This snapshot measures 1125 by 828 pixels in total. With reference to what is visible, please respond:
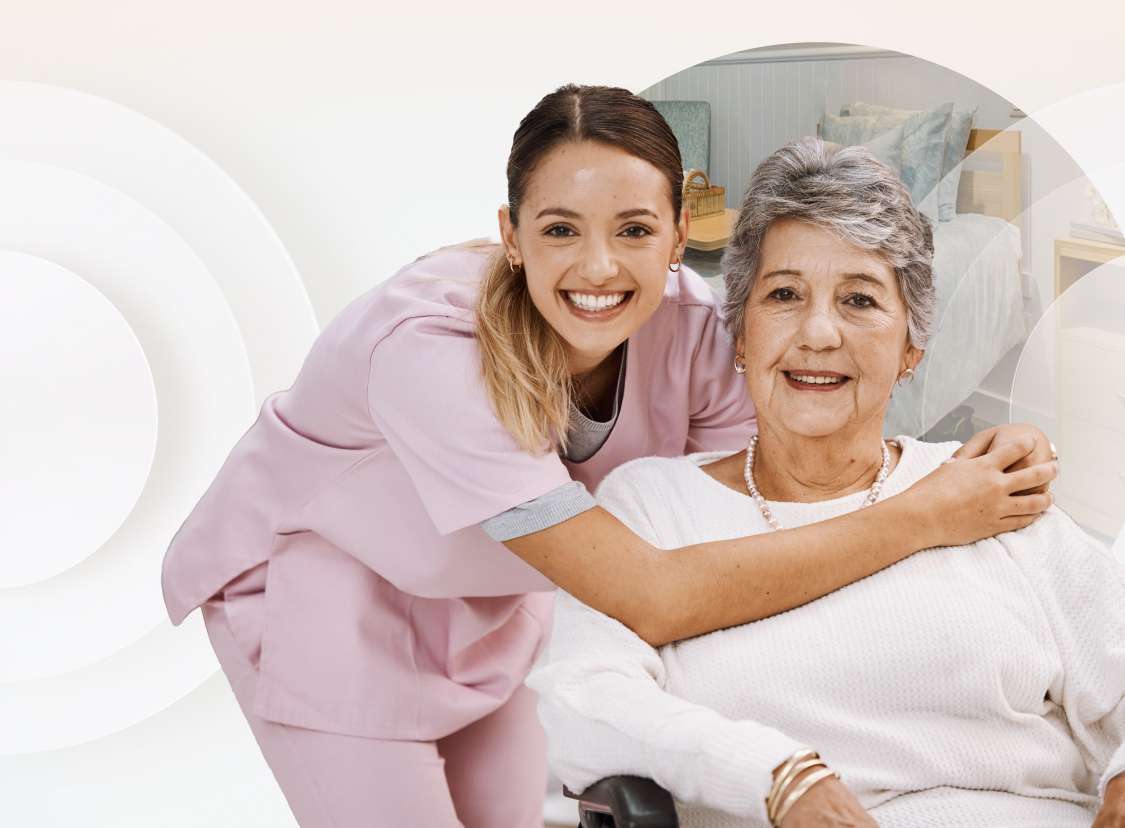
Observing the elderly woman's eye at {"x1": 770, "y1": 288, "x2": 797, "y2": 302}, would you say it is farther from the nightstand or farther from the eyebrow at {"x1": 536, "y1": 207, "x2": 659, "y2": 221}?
the nightstand

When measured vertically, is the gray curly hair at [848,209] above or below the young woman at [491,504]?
above

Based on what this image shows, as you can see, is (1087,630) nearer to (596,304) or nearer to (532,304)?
(596,304)

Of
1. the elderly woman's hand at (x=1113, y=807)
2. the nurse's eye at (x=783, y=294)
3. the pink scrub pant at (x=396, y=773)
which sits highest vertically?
the nurse's eye at (x=783, y=294)

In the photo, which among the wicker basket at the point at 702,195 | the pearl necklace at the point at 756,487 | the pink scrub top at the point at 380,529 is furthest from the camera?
the wicker basket at the point at 702,195

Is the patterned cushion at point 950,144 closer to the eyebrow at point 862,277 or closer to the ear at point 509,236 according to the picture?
the eyebrow at point 862,277

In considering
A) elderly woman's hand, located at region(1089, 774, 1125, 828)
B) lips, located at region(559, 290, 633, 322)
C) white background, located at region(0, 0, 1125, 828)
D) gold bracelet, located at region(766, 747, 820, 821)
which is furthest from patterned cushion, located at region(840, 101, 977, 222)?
gold bracelet, located at region(766, 747, 820, 821)

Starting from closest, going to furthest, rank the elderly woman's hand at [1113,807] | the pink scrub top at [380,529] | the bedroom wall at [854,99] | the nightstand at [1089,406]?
the elderly woman's hand at [1113,807] → the pink scrub top at [380,529] → the nightstand at [1089,406] → the bedroom wall at [854,99]

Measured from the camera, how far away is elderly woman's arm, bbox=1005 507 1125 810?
175 centimetres

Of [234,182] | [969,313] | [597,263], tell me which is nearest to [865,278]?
[597,263]

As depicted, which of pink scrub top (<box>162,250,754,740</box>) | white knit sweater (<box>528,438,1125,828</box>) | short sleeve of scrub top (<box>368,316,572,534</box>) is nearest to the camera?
white knit sweater (<box>528,438,1125,828</box>)

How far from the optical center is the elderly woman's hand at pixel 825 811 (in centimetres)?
150

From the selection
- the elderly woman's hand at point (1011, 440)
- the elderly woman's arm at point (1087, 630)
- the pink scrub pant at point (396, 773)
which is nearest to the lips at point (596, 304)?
the elderly woman's hand at point (1011, 440)

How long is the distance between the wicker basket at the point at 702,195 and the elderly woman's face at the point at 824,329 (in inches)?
23.1

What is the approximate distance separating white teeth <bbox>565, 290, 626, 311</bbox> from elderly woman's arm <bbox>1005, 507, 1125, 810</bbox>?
2.31 ft
